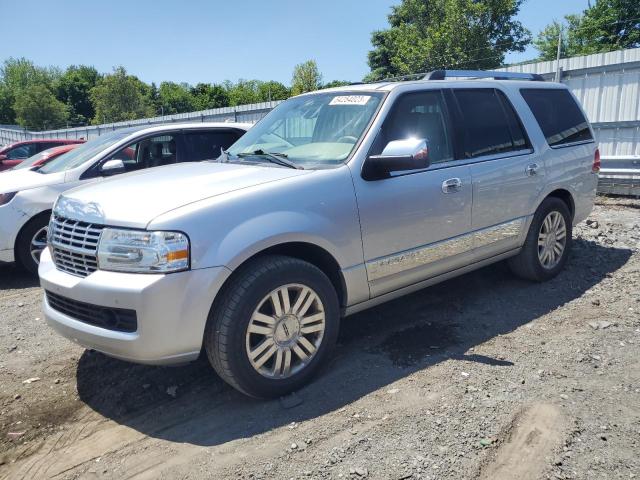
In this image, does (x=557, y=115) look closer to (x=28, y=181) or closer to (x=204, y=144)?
(x=204, y=144)

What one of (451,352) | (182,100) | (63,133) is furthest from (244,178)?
(182,100)

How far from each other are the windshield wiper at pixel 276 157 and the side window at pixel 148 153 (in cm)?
286

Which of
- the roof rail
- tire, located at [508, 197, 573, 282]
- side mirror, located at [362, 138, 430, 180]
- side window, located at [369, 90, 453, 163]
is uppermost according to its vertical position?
the roof rail

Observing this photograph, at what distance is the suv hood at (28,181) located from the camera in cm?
608

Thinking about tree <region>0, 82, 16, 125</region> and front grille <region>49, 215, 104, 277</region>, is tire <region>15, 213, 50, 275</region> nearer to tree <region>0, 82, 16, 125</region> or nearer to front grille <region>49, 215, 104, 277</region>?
front grille <region>49, 215, 104, 277</region>

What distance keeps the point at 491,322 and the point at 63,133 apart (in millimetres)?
36469

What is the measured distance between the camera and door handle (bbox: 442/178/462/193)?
3.99m

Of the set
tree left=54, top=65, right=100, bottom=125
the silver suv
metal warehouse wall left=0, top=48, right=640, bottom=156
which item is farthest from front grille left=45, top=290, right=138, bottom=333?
tree left=54, top=65, right=100, bottom=125

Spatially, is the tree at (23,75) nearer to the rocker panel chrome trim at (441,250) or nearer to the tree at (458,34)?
the tree at (458,34)

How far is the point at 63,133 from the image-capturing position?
34875 millimetres

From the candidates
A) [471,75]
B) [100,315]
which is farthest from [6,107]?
[100,315]

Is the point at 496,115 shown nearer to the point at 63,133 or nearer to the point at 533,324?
the point at 533,324

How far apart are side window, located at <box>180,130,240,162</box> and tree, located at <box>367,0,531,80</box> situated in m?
23.0

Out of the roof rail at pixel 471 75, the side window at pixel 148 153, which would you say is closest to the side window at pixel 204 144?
the side window at pixel 148 153
